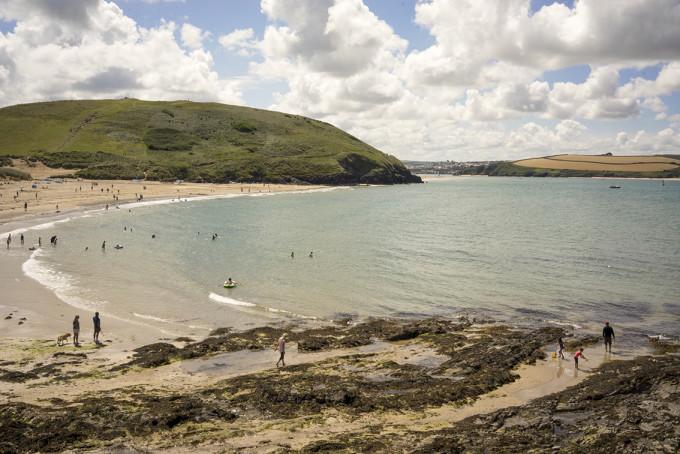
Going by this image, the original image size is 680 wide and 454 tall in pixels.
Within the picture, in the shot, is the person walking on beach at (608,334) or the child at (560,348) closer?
the child at (560,348)

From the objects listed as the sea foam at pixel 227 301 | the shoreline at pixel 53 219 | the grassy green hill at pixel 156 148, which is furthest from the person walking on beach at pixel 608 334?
the grassy green hill at pixel 156 148

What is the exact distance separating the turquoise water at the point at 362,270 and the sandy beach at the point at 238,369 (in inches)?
126

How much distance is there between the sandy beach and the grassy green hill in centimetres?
11934

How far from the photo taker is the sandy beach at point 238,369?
1352 cm

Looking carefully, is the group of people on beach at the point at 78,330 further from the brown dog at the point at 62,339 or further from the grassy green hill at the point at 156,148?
the grassy green hill at the point at 156,148

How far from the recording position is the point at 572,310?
29891 millimetres

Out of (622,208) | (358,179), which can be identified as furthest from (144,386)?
(358,179)

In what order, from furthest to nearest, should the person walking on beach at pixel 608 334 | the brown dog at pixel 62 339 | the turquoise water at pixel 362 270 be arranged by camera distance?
the turquoise water at pixel 362 270 → the person walking on beach at pixel 608 334 → the brown dog at pixel 62 339

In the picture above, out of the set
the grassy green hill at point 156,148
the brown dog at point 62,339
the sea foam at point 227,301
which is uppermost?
the grassy green hill at point 156,148

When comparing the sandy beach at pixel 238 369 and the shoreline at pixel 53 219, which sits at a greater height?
the shoreline at pixel 53 219

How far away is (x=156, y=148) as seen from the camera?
16212 centimetres

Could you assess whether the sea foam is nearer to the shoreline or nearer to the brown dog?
the shoreline

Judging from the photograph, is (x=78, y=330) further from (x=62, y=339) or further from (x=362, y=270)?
(x=362, y=270)

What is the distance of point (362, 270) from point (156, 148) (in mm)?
142634
